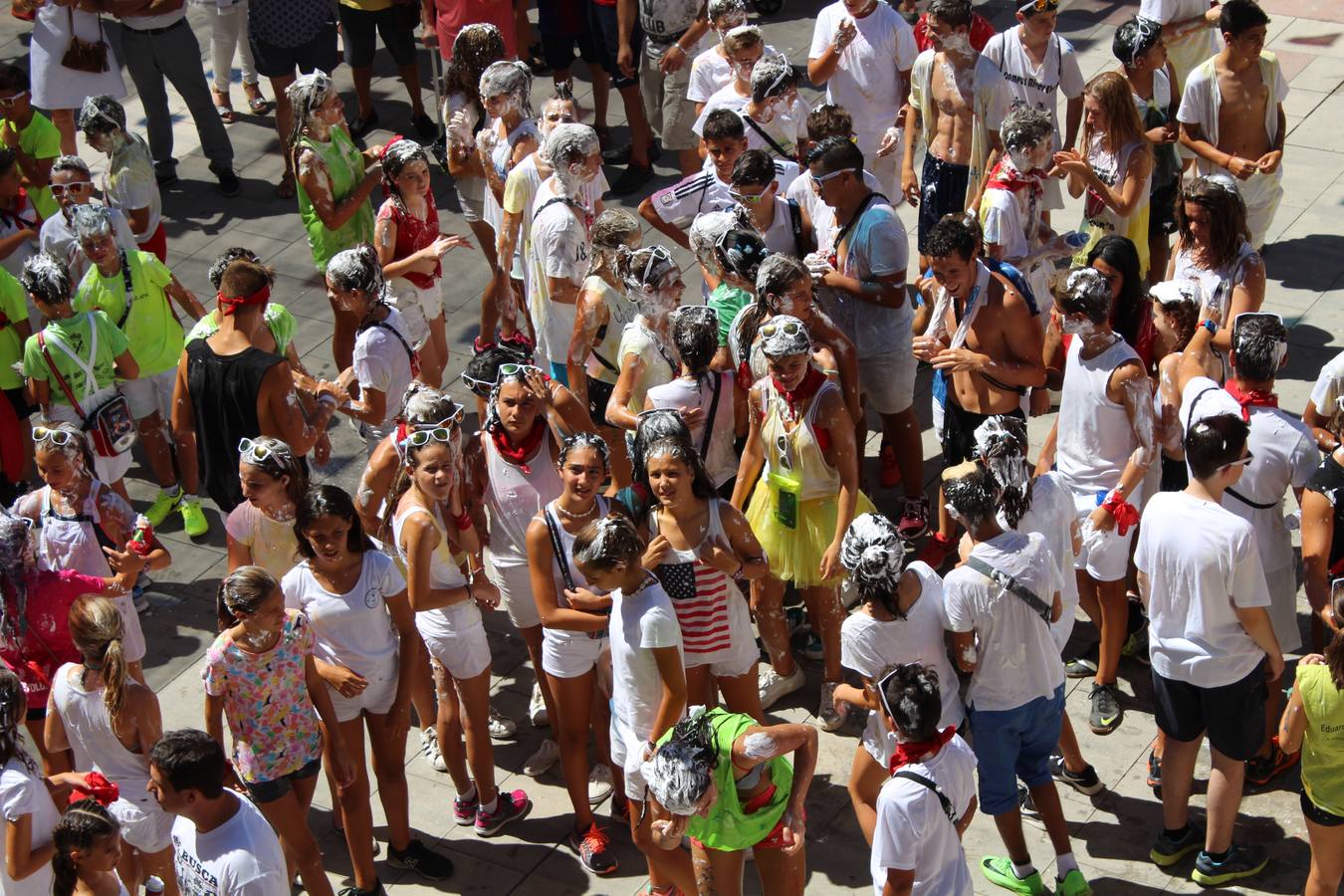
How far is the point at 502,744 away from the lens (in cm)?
764

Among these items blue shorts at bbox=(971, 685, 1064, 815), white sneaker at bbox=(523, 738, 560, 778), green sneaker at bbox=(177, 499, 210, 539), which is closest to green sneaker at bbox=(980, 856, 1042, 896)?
blue shorts at bbox=(971, 685, 1064, 815)

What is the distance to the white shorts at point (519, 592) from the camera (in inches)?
276

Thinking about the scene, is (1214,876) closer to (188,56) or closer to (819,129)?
(819,129)

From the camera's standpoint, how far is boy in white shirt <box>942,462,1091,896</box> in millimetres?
5996

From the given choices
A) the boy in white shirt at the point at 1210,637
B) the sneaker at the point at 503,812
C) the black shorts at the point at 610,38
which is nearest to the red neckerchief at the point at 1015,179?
the boy in white shirt at the point at 1210,637

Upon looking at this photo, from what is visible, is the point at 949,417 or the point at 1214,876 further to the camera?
the point at 949,417

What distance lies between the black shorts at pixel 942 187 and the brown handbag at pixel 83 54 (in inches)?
229

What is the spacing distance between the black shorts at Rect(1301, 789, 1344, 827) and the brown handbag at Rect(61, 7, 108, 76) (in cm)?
942

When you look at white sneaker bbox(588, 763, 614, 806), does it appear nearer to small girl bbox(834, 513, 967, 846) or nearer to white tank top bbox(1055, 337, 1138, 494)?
small girl bbox(834, 513, 967, 846)

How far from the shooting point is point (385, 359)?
26.6ft

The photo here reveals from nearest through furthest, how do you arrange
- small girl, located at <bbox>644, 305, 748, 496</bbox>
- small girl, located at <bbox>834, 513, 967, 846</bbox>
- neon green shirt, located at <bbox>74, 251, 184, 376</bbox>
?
1. small girl, located at <bbox>834, 513, 967, 846</bbox>
2. small girl, located at <bbox>644, 305, 748, 496</bbox>
3. neon green shirt, located at <bbox>74, 251, 184, 376</bbox>

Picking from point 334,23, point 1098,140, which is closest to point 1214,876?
point 1098,140

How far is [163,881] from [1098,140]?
5.58 m

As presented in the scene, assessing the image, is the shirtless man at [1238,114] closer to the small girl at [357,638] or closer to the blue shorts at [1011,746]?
the blue shorts at [1011,746]
